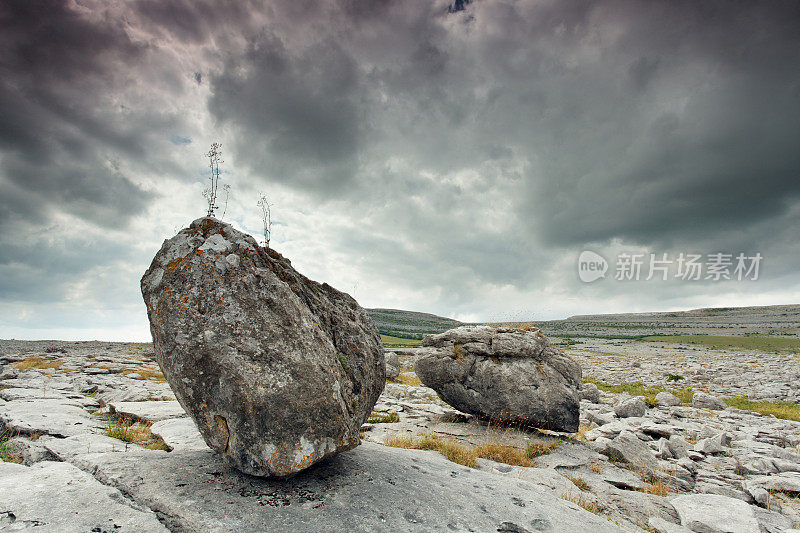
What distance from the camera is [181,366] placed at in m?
5.51

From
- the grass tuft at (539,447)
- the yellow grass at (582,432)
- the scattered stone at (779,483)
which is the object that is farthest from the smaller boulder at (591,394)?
the scattered stone at (779,483)

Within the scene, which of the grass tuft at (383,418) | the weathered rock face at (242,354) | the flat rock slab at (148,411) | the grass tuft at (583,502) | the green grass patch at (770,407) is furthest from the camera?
the green grass patch at (770,407)

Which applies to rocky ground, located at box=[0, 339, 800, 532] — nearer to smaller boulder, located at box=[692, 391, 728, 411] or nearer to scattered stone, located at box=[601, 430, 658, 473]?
scattered stone, located at box=[601, 430, 658, 473]

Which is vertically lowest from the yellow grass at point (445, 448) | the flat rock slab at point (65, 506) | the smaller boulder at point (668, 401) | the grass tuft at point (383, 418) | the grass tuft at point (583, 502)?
the smaller boulder at point (668, 401)

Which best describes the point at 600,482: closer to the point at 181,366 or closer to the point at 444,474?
the point at 444,474

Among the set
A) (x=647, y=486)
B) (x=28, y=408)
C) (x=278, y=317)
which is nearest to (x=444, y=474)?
(x=278, y=317)

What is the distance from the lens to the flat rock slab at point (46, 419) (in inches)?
332

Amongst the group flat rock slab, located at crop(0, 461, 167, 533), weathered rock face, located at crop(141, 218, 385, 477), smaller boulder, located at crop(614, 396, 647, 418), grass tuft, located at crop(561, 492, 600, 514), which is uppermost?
weathered rock face, located at crop(141, 218, 385, 477)

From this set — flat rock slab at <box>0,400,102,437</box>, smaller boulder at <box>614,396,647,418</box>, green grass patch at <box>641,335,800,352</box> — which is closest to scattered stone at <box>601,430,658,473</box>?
smaller boulder at <box>614,396,647,418</box>

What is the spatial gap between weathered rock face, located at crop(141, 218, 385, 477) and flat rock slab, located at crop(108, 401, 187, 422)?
21.9ft

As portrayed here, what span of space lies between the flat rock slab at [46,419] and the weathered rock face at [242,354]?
218 inches

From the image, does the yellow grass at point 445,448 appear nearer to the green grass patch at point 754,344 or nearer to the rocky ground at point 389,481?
the rocky ground at point 389,481

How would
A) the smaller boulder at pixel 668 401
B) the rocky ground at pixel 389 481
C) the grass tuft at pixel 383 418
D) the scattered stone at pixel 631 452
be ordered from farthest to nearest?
the smaller boulder at pixel 668 401, the grass tuft at pixel 383 418, the scattered stone at pixel 631 452, the rocky ground at pixel 389 481

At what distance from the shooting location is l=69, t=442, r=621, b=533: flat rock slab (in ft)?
15.5
